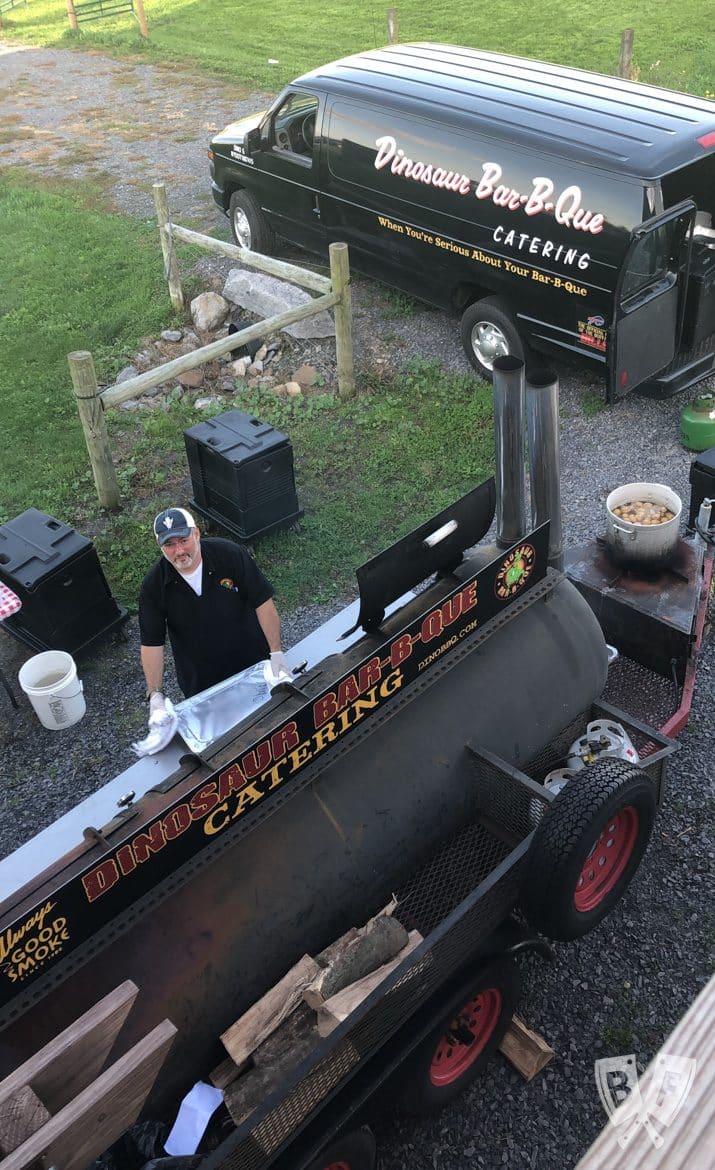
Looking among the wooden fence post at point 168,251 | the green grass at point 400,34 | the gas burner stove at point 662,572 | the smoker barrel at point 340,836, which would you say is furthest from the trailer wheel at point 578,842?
the green grass at point 400,34

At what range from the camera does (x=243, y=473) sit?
310 inches

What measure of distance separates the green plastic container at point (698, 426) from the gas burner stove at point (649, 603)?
2619 millimetres

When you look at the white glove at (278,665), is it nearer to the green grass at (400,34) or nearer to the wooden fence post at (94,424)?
the wooden fence post at (94,424)

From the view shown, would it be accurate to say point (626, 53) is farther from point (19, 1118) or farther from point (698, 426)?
point (19, 1118)

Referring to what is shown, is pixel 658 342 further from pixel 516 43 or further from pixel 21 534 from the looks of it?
pixel 516 43

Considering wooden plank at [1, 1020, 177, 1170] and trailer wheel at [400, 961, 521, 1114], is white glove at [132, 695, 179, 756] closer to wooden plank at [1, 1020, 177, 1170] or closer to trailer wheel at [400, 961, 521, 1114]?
trailer wheel at [400, 961, 521, 1114]

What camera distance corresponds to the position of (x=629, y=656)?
6.42 meters

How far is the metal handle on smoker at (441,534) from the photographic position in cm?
444

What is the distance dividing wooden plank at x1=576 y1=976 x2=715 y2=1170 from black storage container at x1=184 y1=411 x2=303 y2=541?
6377 mm

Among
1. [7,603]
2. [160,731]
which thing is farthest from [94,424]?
[160,731]

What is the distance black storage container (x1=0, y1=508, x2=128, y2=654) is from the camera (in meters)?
7.03

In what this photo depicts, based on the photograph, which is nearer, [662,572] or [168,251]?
[662,572]

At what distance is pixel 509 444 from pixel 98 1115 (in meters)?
3.76

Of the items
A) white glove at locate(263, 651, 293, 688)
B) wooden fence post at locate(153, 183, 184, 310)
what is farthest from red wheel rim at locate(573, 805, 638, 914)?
wooden fence post at locate(153, 183, 184, 310)
